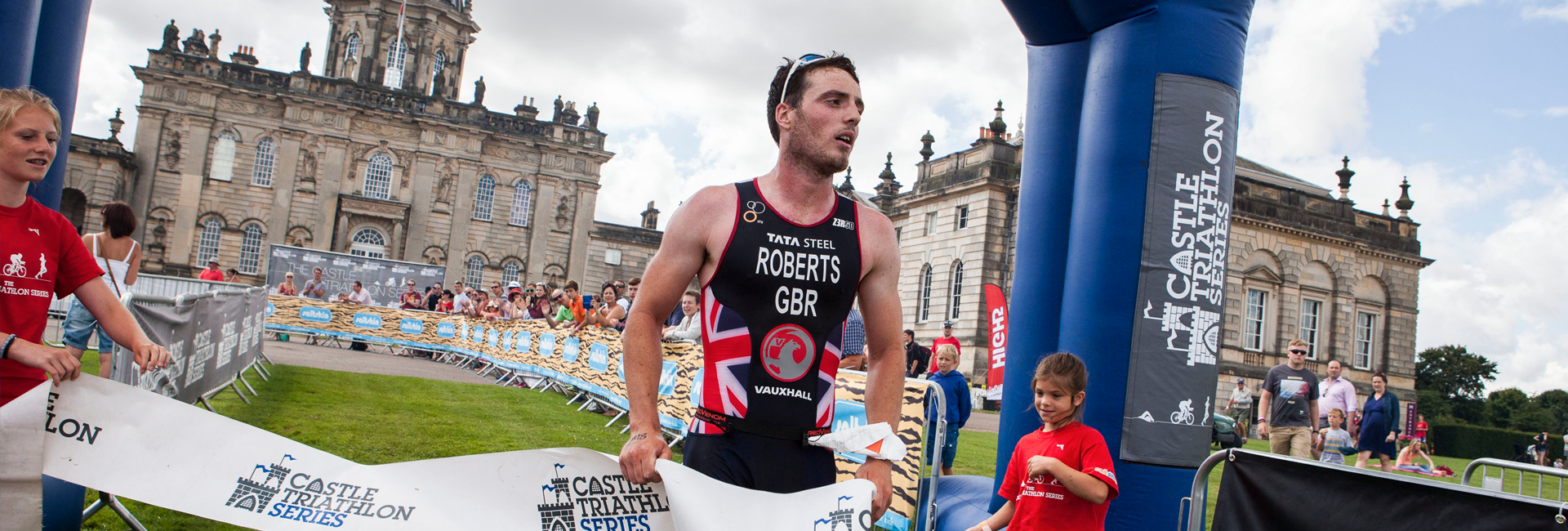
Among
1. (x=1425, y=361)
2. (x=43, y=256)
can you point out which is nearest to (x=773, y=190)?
(x=43, y=256)

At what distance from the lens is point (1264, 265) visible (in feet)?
112

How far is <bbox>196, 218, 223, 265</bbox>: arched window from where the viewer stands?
43.7 m

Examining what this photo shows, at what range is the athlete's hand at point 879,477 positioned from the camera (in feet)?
8.22

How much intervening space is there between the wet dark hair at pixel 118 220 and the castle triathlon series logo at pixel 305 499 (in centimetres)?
554

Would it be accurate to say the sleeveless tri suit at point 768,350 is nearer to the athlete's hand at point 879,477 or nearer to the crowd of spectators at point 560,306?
the athlete's hand at point 879,477

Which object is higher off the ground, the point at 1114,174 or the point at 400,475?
the point at 1114,174

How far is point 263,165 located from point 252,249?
4290 millimetres

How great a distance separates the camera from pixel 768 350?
260cm

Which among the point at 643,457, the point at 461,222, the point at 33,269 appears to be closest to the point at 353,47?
the point at 461,222

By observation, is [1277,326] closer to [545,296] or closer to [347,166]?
[545,296]

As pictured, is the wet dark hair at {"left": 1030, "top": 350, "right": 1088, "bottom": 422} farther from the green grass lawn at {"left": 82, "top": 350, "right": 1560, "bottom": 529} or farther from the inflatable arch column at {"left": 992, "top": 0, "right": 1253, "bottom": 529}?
the green grass lawn at {"left": 82, "top": 350, "right": 1560, "bottom": 529}

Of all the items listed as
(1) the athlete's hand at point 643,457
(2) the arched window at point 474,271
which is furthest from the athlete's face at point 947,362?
(2) the arched window at point 474,271

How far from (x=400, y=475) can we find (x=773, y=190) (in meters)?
1.45

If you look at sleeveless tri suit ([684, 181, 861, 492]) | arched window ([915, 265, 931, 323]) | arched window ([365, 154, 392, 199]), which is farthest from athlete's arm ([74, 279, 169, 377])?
arched window ([365, 154, 392, 199])
